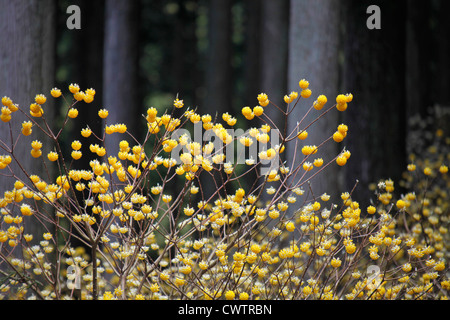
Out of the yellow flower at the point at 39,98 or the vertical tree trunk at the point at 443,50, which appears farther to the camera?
the vertical tree trunk at the point at 443,50

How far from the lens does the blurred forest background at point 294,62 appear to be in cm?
324

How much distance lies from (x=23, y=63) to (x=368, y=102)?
120 inches

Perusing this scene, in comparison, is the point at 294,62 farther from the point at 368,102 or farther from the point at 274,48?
the point at 274,48

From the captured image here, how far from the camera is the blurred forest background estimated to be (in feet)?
10.6

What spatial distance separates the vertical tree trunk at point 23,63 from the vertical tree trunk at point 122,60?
6.07 ft

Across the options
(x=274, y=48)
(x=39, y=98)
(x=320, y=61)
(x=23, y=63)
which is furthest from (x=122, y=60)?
(x=39, y=98)

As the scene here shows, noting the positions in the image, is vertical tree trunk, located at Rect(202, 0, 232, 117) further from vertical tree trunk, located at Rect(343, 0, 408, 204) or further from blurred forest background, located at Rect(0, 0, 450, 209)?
vertical tree trunk, located at Rect(343, 0, 408, 204)

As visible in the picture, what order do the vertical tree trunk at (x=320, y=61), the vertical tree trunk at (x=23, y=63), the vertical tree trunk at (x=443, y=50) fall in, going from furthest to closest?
the vertical tree trunk at (x=443, y=50), the vertical tree trunk at (x=320, y=61), the vertical tree trunk at (x=23, y=63)

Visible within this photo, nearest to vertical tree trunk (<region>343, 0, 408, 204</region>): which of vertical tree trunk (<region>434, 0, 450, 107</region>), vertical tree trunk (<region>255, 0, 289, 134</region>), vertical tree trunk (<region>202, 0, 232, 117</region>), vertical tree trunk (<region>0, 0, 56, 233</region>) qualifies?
vertical tree trunk (<region>255, 0, 289, 134</region>)

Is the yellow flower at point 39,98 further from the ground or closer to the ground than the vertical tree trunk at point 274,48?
closer to the ground

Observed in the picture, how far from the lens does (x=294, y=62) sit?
385 cm

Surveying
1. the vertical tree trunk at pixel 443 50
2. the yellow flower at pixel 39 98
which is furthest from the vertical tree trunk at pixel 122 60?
the vertical tree trunk at pixel 443 50

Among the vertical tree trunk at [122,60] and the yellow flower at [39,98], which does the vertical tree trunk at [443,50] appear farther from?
the yellow flower at [39,98]
